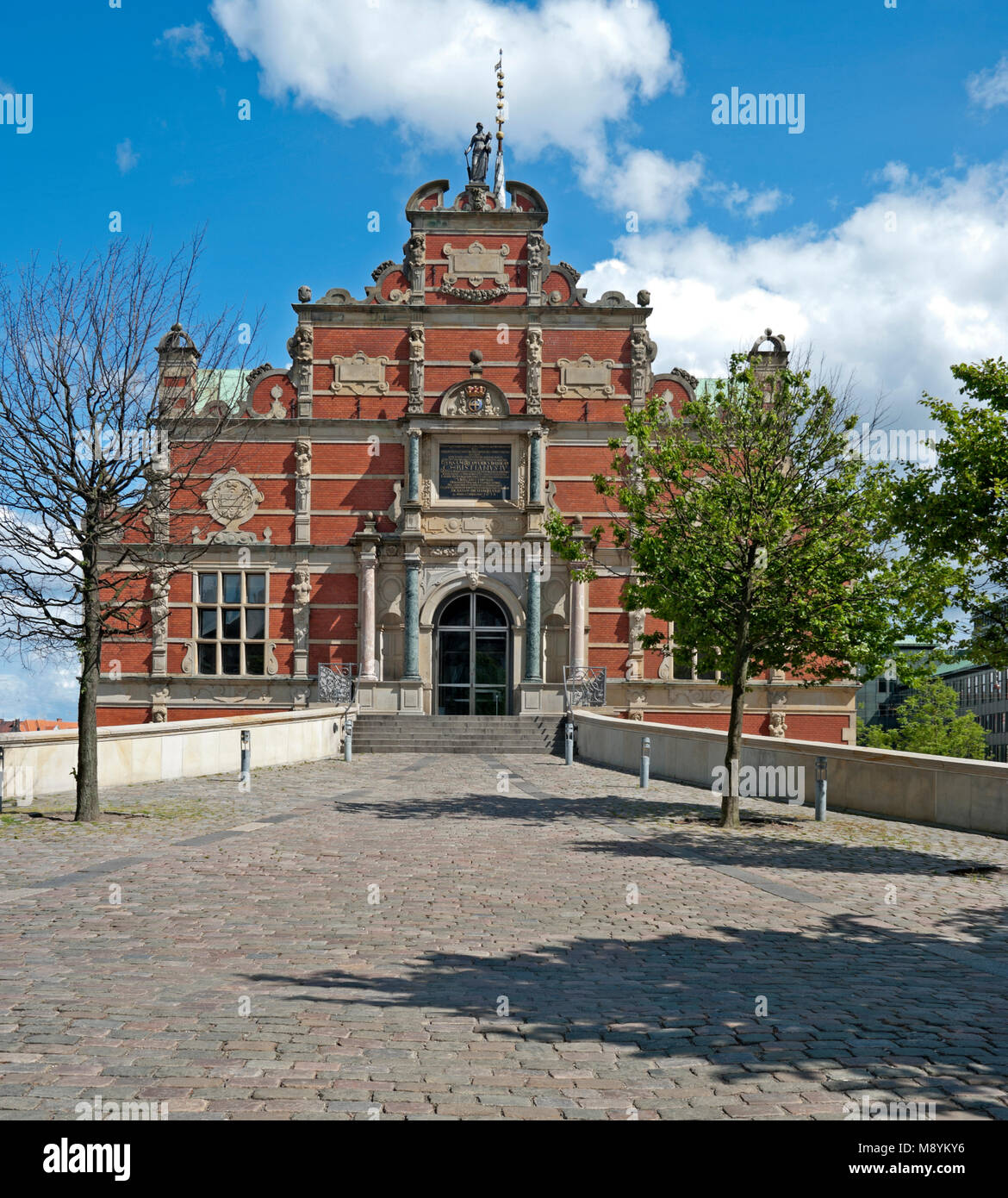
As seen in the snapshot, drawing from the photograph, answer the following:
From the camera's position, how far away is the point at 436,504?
32094 millimetres

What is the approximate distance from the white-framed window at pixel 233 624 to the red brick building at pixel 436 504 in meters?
0.06

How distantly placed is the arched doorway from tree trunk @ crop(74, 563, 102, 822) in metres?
18.5

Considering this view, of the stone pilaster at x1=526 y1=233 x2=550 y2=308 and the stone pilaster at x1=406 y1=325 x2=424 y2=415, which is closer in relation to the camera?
the stone pilaster at x1=406 y1=325 x2=424 y2=415

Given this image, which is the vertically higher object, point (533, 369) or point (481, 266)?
point (481, 266)

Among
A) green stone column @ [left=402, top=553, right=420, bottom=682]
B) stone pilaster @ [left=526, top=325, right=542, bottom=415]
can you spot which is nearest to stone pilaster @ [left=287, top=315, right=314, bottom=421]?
green stone column @ [left=402, top=553, right=420, bottom=682]

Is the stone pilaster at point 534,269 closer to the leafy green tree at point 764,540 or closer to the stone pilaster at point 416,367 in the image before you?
the stone pilaster at point 416,367

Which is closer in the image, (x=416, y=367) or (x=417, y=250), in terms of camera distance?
(x=416, y=367)

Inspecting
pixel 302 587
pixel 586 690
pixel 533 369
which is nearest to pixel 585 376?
pixel 533 369

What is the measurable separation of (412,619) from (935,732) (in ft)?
123

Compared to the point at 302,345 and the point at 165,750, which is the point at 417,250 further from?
the point at 165,750

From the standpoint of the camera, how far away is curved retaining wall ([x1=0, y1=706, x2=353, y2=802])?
15109 millimetres

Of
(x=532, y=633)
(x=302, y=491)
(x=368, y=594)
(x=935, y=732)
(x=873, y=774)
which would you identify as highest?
(x=302, y=491)

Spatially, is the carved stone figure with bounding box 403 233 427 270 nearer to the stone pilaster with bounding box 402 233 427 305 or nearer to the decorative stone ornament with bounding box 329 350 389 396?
the stone pilaster with bounding box 402 233 427 305
